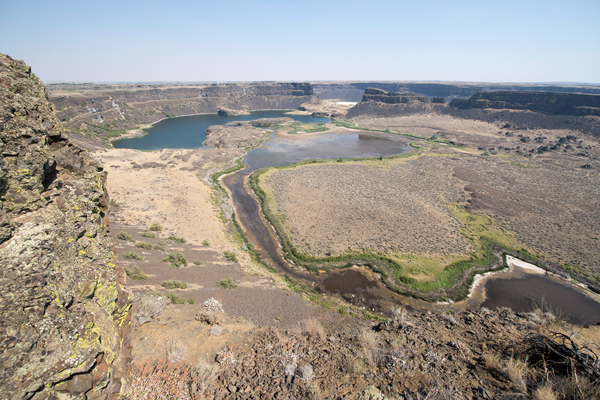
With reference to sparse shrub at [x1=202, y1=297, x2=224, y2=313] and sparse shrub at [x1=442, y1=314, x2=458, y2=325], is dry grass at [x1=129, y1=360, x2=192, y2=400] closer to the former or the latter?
sparse shrub at [x1=202, y1=297, x2=224, y2=313]

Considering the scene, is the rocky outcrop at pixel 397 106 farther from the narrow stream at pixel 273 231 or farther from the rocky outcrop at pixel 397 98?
the narrow stream at pixel 273 231

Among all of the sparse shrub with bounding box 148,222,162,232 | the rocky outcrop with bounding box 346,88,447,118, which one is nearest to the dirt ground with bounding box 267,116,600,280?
the sparse shrub with bounding box 148,222,162,232

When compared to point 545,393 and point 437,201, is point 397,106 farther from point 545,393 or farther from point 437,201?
point 545,393

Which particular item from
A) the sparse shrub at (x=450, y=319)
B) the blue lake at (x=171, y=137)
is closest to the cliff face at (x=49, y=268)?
the sparse shrub at (x=450, y=319)

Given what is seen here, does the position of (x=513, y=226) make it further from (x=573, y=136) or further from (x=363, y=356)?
(x=573, y=136)

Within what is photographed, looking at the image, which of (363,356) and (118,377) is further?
(363,356)

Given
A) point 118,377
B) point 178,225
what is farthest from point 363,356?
point 178,225
